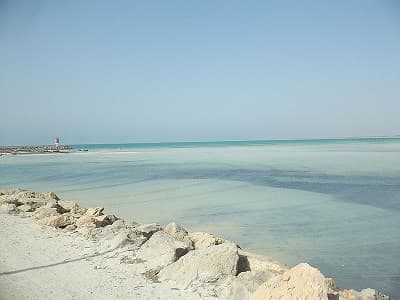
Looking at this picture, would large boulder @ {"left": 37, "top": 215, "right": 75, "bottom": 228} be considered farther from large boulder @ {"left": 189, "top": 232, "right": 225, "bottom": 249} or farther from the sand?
large boulder @ {"left": 189, "top": 232, "right": 225, "bottom": 249}

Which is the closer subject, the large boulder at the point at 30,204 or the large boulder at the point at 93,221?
the large boulder at the point at 93,221

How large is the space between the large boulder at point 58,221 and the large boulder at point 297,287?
21.1 feet

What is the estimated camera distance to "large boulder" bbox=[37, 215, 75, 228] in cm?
973

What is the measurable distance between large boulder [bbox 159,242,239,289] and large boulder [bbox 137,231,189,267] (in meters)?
0.32

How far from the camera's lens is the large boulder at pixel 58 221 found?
973cm

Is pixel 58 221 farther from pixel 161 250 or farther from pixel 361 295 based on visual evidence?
pixel 361 295

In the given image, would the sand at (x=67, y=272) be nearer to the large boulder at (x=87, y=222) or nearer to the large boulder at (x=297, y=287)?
the large boulder at (x=87, y=222)

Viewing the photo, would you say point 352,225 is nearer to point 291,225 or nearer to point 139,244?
point 291,225

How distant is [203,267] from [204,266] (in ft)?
0.08

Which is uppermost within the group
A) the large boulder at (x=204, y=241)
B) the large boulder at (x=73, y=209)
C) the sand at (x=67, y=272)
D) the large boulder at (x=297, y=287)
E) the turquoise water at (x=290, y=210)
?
the large boulder at (x=297, y=287)

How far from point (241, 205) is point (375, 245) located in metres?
6.15

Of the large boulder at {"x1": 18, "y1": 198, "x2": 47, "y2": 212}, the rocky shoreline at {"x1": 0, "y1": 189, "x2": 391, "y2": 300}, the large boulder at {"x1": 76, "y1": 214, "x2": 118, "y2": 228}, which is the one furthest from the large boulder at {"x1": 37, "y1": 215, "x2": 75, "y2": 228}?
the large boulder at {"x1": 18, "y1": 198, "x2": 47, "y2": 212}

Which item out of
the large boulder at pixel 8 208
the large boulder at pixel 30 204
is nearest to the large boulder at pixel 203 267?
the large boulder at pixel 30 204

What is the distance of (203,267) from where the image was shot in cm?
595
